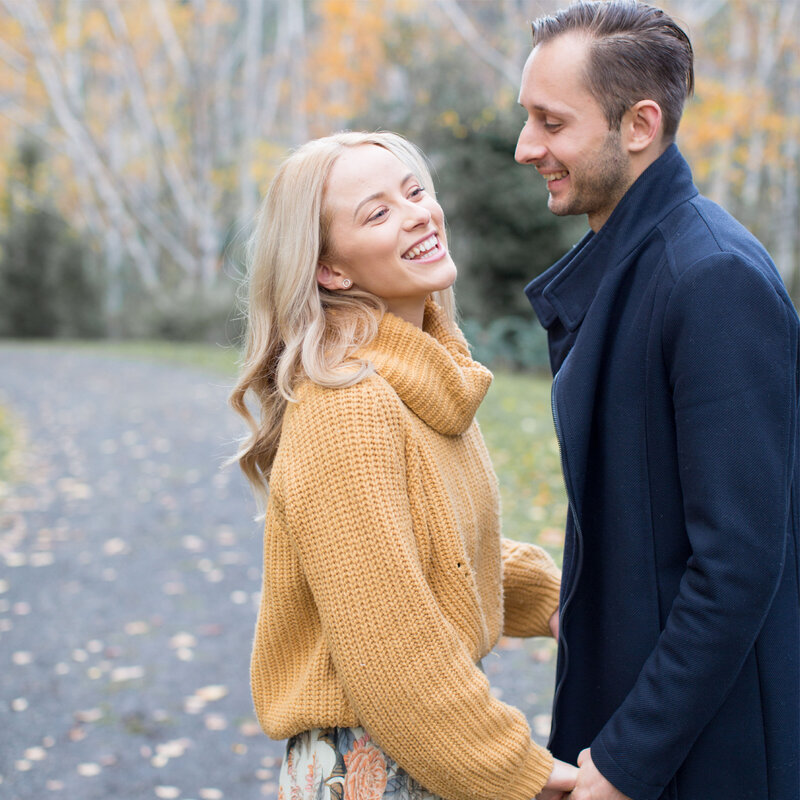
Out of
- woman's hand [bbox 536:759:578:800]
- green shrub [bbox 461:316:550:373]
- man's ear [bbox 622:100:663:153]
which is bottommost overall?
green shrub [bbox 461:316:550:373]

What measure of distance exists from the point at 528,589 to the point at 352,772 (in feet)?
2.51

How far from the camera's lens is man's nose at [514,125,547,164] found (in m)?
2.03

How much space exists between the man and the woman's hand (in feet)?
0.07

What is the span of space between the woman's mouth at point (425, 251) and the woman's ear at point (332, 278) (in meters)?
0.15

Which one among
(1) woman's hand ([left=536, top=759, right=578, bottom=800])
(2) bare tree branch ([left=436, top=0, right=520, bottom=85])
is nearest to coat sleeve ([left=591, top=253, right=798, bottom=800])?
(1) woman's hand ([left=536, top=759, right=578, bottom=800])

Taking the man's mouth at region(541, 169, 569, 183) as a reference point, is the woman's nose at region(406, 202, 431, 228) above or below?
below

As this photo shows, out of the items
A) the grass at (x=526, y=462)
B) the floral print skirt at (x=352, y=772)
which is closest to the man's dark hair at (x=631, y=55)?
the floral print skirt at (x=352, y=772)

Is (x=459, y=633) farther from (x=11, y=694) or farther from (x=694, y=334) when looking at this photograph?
(x=11, y=694)

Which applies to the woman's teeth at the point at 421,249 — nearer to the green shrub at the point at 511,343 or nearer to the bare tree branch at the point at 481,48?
the bare tree branch at the point at 481,48

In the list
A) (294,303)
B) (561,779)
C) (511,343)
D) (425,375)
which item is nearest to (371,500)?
(425,375)

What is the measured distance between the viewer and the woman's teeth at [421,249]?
6.67 feet

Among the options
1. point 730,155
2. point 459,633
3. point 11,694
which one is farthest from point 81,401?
point 459,633

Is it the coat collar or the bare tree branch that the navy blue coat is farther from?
the bare tree branch

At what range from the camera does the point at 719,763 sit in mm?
1852
